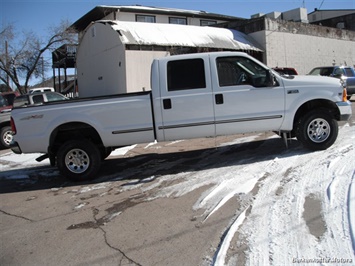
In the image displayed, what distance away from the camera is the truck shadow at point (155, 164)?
681cm

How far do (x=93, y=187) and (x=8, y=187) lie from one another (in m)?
1.88

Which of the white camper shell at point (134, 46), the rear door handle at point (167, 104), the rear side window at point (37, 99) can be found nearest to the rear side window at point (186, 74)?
the rear door handle at point (167, 104)

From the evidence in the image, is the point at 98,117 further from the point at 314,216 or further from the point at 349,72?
the point at 349,72

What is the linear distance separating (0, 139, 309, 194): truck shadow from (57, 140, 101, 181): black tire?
17cm

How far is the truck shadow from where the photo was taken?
6.81m

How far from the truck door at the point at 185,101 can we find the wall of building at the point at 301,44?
18.7m

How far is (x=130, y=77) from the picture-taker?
1991cm

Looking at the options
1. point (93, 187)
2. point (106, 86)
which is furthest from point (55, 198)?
point (106, 86)

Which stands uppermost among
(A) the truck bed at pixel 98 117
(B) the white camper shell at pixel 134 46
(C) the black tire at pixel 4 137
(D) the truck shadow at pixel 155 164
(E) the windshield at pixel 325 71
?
(B) the white camper shell at pixel 134 46

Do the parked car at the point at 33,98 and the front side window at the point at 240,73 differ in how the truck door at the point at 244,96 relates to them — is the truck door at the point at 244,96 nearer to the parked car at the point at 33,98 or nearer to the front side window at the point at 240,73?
the front side window at the point at 240,73

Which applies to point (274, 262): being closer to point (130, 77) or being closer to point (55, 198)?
point (55, 198)

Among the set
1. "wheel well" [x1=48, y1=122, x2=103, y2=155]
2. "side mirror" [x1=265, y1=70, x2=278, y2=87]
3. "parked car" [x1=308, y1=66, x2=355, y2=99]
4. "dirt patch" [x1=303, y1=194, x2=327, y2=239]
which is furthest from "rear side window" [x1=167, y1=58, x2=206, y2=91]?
"parked car" [x1=308, y1=66, x2=355, y2=99]

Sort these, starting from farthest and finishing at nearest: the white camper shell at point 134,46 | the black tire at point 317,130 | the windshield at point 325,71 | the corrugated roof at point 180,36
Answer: the corrugated roof at point 180,36 < the white camper shell at point 134,46 < the windshield at point 325,71 < the black tire at point 317,130

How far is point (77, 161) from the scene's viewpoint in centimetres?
672
